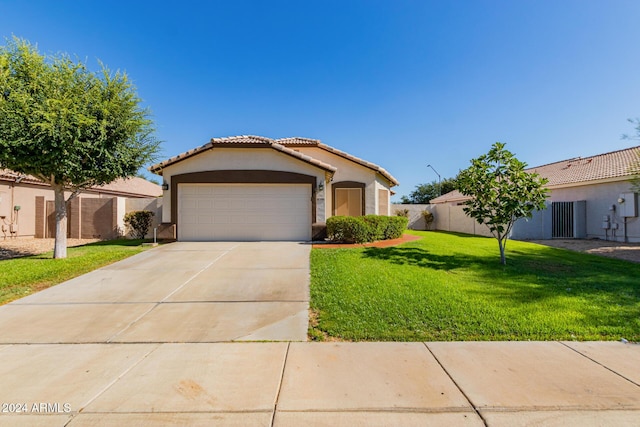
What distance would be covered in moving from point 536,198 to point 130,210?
57.5ft

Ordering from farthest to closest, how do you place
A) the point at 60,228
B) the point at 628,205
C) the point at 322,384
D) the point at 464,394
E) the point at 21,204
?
the point at 21,204
the point at 628,205
the point at 60,228
the point at 322,384
the point at 464,394

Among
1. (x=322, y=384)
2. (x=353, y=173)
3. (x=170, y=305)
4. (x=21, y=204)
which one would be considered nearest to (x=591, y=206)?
(x=353, y=173)

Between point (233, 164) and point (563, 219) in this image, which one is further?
point (563, 219)

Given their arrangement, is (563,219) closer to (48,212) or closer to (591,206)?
(591,206)

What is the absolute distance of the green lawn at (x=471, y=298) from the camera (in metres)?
4.25

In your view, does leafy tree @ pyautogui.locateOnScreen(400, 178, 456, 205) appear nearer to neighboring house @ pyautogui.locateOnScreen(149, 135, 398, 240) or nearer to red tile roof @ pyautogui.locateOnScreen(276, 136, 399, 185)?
red tile roof @ pyautogui.locateOnScreen(276, 136, 399, 185)

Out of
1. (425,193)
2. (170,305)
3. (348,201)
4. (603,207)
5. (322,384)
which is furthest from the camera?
(425,193)

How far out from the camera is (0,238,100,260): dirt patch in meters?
10.9

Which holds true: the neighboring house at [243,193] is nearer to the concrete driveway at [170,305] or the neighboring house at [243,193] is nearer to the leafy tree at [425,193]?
the concrete driveway at [170,305]

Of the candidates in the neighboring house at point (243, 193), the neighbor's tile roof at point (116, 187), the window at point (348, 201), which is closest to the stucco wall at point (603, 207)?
the window at point (348, 201)

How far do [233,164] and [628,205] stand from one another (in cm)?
1834

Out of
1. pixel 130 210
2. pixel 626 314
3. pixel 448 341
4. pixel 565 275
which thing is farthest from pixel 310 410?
pixel 130 210

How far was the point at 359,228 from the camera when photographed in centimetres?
1144

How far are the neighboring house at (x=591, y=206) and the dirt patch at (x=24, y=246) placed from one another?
21.0m
